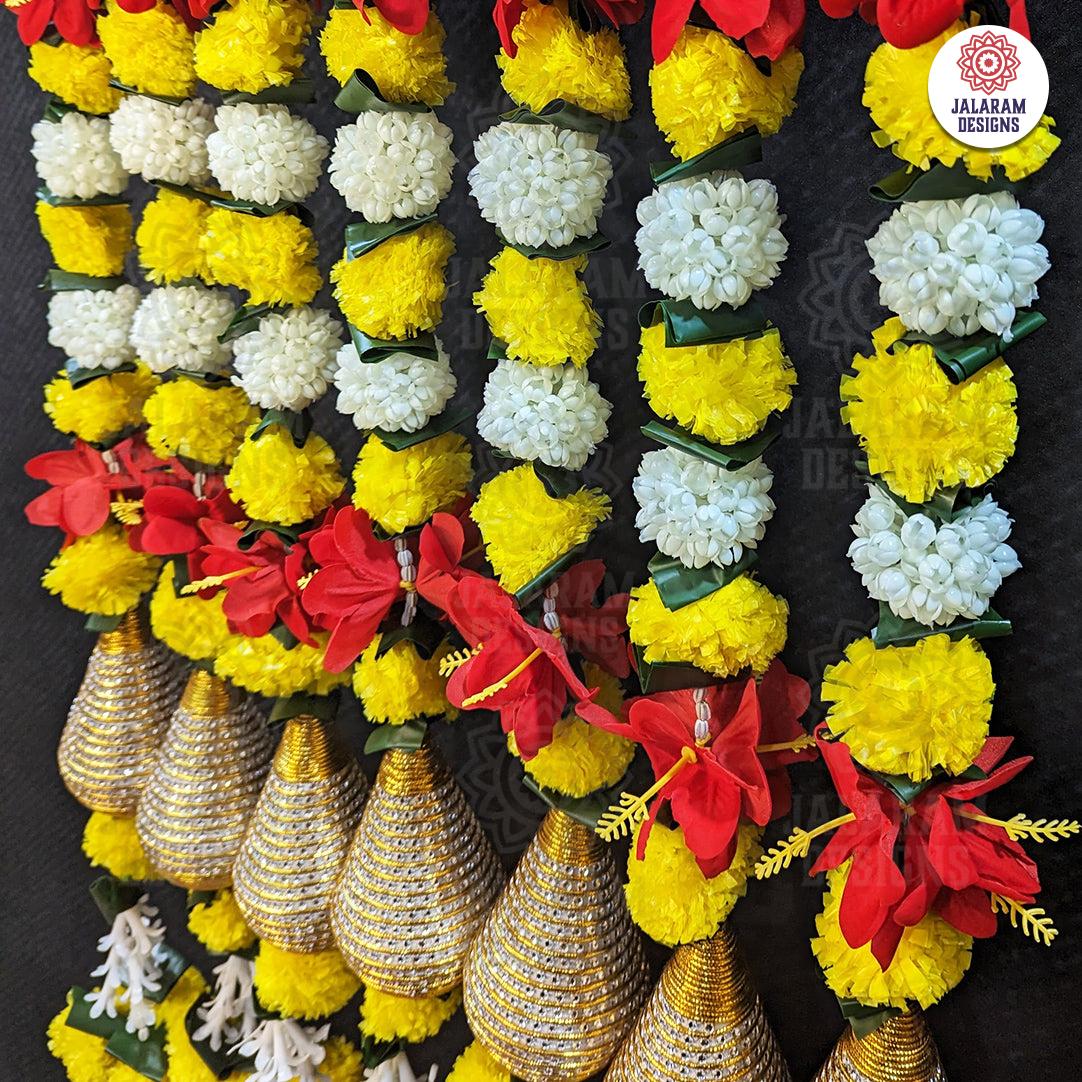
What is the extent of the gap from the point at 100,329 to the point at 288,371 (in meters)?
0.19

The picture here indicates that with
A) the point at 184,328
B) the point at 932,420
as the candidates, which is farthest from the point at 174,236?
the point at 932,420

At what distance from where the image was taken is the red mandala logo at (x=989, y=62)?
0.41m

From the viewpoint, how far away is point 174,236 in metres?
0.67

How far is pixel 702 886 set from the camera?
0.55m

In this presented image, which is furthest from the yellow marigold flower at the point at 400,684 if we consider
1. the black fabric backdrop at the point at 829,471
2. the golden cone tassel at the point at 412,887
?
the black fabric backdrop at the point at 829,471

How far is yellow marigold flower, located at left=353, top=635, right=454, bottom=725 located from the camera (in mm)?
645

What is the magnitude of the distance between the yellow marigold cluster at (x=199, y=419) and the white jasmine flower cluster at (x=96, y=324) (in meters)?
0.06

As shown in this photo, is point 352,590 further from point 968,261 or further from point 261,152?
point 968,261

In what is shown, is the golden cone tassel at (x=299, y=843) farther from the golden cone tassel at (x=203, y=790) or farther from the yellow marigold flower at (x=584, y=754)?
the yellow marigold flower at (x=584, y=754)

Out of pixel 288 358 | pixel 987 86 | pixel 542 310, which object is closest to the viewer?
pixel 987 86

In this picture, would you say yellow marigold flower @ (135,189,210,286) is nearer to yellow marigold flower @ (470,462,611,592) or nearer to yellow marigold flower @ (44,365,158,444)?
yellow marigold flower @ (44,365,158,444)

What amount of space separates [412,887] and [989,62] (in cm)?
53

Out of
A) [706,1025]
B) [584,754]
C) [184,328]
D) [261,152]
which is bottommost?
[706,1025]

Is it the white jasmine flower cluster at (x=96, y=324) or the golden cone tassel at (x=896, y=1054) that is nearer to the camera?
the golden cone tassel at (x=896, y=1054)
